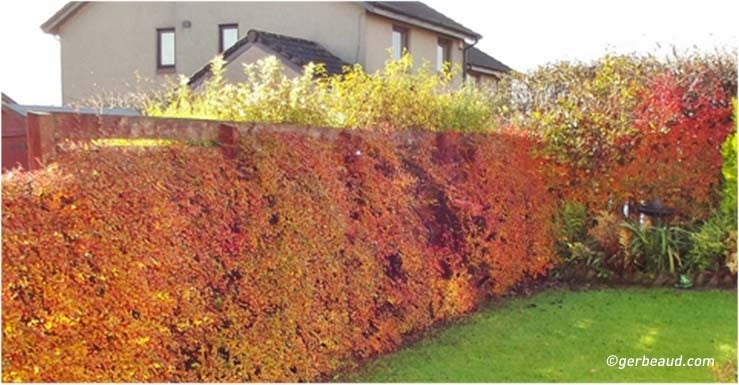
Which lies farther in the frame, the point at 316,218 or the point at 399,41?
the point at 399,41

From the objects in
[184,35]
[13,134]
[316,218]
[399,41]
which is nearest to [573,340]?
[316,218]

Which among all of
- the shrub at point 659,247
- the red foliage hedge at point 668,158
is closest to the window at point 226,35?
the red foliage hedge at point 668,158

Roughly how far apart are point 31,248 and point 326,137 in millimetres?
2975

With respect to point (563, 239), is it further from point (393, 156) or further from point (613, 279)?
point (393, 156)

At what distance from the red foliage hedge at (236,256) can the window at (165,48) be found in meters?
14.4

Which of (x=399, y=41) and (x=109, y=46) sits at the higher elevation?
(x=109, y=46)

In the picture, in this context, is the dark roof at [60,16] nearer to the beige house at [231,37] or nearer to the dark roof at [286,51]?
the beige house at [231,37]

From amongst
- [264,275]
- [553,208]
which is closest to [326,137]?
[264,275]

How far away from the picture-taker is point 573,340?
7188 millimetres

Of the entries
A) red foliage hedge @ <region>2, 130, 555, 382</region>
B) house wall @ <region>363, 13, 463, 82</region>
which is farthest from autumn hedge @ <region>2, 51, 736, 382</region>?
house wall @ <region>363, 13, 463, 82</region>

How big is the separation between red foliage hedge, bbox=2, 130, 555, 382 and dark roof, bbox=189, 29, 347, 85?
8.39 m

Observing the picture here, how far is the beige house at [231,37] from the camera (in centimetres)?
1747

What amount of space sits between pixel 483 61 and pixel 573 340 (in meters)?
18.5

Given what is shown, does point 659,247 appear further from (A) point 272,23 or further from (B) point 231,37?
(B) point 231,37
